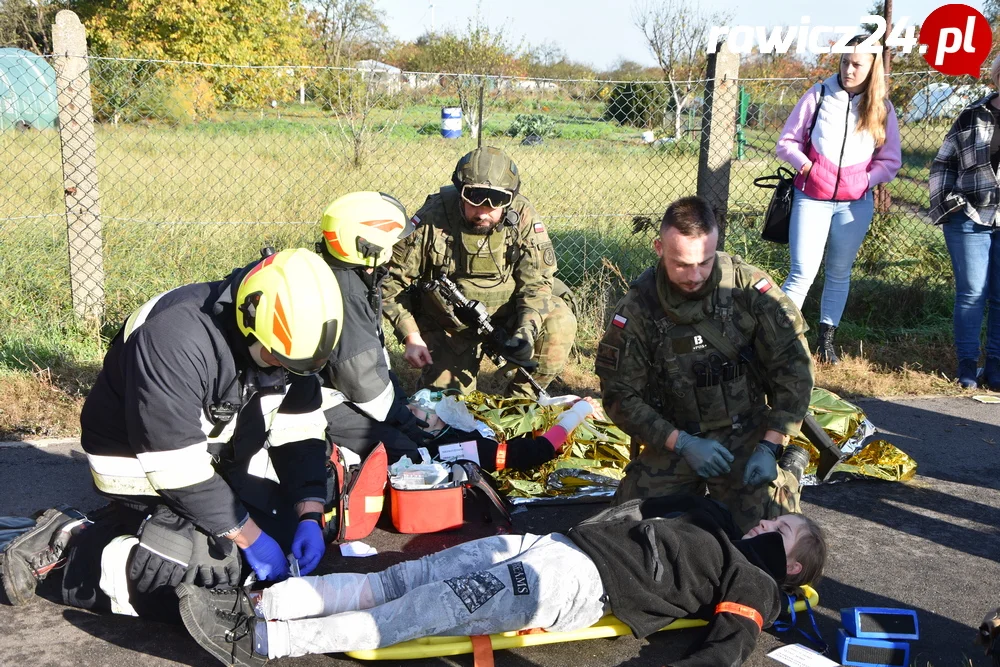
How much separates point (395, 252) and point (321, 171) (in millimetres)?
4894

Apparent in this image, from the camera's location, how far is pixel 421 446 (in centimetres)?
445

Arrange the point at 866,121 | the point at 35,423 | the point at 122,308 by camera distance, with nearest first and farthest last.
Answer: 1. the point at 35,423
2. the point at 866,121
3. the point at 122,308

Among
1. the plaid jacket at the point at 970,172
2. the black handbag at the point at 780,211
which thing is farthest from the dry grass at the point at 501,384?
the plaid jacket at the point at 970,172

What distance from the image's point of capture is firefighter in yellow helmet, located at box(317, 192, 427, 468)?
3.95 metres

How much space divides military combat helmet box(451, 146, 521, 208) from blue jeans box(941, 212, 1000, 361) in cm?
317

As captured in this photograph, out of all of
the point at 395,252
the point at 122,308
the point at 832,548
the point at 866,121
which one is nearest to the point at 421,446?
the point at 395,252

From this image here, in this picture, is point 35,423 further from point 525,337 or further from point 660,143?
point 660,143

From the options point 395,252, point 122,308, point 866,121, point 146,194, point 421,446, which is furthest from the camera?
point 146,194

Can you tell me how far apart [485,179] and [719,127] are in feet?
8.44

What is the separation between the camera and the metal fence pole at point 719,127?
6691 millimetres

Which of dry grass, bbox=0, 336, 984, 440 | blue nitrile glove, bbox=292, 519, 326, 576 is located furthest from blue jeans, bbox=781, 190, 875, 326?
blue nitrile glove, bbox=292, 519, 326, 576

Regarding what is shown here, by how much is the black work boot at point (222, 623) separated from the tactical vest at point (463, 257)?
274 centimetres

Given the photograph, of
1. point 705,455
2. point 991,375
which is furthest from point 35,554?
point 991,375

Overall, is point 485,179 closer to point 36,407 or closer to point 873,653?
point 36,407
